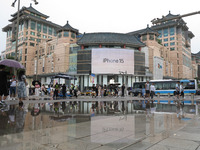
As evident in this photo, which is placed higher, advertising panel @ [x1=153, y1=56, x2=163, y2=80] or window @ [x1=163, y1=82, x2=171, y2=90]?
advertising panel @ [x1=153, y1=56, x2=163, y2=80]

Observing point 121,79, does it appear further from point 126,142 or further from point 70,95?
point 126,142

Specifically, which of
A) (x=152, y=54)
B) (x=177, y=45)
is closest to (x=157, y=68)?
(x=152, y=54)

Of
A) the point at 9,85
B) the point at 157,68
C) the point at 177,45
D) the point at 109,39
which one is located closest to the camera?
the point at 9,85

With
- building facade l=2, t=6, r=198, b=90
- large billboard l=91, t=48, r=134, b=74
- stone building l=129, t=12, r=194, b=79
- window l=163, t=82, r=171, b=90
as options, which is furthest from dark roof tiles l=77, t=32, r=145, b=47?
window l=163, t=82, r=171, b=90

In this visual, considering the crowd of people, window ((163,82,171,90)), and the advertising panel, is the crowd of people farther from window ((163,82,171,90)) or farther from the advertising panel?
the advertising panel

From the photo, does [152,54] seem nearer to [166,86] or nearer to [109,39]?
[109,39]

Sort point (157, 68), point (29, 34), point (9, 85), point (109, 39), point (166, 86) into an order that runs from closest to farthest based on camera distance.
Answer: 1. point (9, 85)
2. point (166, 86)
3. point (109, 39)
4. point (157, 68)
5. point (29, 34)

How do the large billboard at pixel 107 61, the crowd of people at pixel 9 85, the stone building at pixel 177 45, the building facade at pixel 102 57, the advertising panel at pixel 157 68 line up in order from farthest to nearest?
the stone building at pixel 177 45 → the advertising panel at pixel 157 68 → the building facade at pixel 102 57 → the large billboard at pixel 107 61 → the crowd of people at pixel 9 85

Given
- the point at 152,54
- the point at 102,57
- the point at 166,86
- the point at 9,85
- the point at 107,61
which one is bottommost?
the point at 166,86

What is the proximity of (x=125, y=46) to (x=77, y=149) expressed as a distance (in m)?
48.9

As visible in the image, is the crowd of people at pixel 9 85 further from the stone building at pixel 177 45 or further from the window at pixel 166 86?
the stone building at pixel 177 45

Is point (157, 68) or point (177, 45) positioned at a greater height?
point (177, 45)

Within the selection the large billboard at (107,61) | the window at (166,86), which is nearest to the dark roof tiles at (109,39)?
the large billboard at (107,61)

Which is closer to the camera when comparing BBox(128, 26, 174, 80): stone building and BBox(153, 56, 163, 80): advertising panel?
BBox(128, 26, 174, 80): stone building
